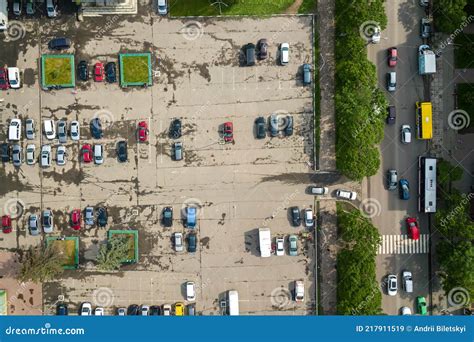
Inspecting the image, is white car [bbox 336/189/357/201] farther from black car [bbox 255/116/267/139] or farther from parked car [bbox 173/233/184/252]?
parked car [bbox 173/233/184/252]

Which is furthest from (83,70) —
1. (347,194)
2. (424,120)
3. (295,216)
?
(424,120)

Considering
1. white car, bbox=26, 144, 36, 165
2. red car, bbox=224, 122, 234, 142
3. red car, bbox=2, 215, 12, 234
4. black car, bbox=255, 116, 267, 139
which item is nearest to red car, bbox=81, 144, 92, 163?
white car, bbox=26, 144, 36, 165

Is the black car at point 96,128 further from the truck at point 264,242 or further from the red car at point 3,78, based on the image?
the truck at point 264,242

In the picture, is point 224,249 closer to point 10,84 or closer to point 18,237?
point 18,237

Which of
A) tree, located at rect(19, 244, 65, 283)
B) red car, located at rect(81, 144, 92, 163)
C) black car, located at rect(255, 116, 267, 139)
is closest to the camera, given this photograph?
tree, located at rect(19, 244, 65, 283)

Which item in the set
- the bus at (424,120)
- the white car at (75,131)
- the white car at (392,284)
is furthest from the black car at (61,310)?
the bus at (424,120)

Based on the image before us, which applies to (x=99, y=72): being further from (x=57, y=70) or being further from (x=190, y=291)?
(x=190, y=291)

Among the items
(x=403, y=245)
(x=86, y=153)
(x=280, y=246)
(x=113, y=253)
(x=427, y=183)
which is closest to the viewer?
(x=113, y=253)
